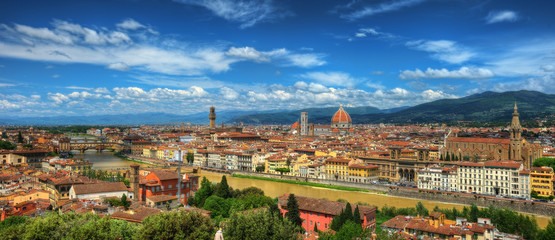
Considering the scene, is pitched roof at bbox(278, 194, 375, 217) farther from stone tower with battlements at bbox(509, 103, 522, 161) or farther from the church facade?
stone tower with battlements at bbox(509, 103, 522, 161)

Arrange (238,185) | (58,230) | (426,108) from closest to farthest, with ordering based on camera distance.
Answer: (58,230), (238,185), (426,108)

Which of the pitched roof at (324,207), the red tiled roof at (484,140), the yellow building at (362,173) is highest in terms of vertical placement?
the red tiled roof at (484,140)

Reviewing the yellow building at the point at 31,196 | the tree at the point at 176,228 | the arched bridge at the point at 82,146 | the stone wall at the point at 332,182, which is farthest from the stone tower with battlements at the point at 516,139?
the arched bridge at the point at 82,146

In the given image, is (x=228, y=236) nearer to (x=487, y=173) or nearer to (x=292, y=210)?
(x=292, y=210)

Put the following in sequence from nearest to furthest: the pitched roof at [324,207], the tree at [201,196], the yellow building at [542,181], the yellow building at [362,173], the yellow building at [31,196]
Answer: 1. the pitched roof at [324,207]
2. the yellow building at [31,196]
3. the tree at [201,196]
4. the yellow building at [542,181]
5. the yellow building at [362,173]

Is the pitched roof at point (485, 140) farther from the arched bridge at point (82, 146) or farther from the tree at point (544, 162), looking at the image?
the arched bridge at point (82, 146)

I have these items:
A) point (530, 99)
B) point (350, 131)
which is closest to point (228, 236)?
point (350, 131)

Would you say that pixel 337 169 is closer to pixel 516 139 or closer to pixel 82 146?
pixel 516 139
